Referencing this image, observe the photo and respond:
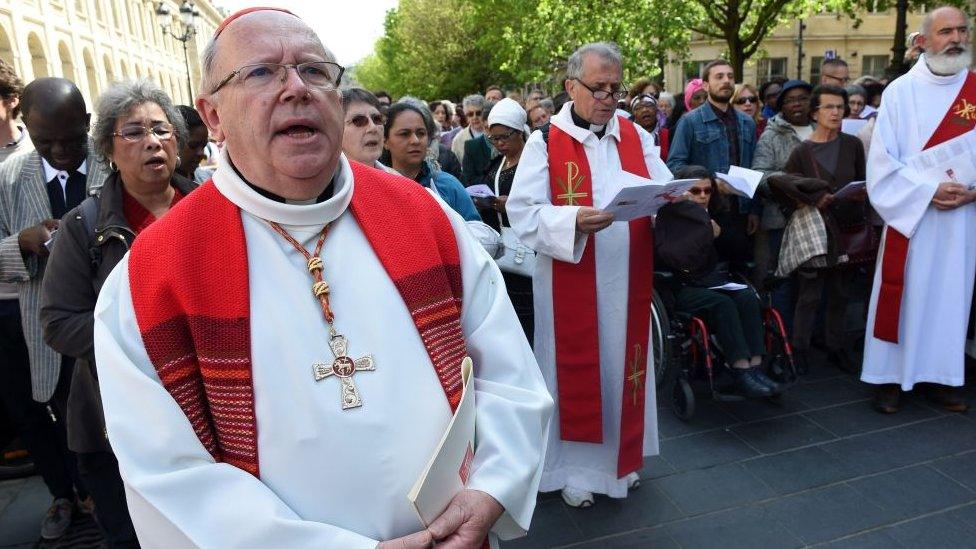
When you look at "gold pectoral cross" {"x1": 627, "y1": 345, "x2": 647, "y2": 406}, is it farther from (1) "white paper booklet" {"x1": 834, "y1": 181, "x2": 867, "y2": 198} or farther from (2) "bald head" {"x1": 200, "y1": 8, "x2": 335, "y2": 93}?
(2) "bald head" {"x1": 200, "y1": 8, "x2": 335, "y2": 93}

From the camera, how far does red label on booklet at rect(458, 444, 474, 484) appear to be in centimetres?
148

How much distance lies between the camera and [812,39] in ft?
111

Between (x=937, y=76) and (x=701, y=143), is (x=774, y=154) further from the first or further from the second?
(x=937, y=76)

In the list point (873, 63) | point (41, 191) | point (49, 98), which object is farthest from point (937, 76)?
A: point (873, 63)

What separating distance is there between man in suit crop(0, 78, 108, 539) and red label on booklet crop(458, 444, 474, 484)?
215 cm

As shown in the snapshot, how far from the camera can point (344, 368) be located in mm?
1406

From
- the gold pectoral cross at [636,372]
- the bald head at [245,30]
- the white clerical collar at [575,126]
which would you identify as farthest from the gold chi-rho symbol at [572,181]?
the bald head at [245,30]

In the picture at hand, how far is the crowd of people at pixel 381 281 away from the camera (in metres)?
1.37

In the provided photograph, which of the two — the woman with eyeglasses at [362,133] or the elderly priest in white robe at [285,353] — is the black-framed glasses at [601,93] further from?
the elderly priest in white robe at [285,353]

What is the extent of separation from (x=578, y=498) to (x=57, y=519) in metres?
2.58

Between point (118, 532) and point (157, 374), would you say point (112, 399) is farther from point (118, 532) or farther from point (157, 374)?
point (118, 532)

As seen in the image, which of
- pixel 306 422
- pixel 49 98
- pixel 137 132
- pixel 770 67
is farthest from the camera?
pixel 770 67

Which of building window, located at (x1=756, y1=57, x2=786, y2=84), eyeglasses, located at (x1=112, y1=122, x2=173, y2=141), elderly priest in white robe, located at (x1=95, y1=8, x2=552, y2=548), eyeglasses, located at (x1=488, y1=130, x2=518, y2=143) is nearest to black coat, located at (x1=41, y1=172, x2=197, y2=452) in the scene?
eyeglasses, located at (x1=112, y1=122, x2=173, y2=141)

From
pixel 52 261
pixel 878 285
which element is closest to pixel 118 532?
pixel 52 261
